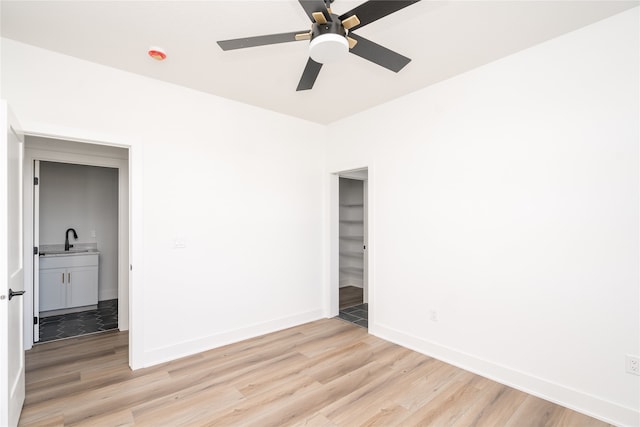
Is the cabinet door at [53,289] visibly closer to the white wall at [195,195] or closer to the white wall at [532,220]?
the white wall at [195,195]

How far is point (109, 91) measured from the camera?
8.96 feet

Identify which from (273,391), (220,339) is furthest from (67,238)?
(273,391)

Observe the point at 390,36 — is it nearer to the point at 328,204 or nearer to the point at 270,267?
the point at 328,204

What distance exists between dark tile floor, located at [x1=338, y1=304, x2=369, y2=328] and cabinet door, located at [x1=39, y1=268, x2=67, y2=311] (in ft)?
13.1

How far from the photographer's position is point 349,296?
5477mm

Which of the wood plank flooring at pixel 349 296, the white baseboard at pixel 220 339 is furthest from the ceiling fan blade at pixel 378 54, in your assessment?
the wood plank flooring at pixel 349 296

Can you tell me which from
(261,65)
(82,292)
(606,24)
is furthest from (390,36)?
(82,292)

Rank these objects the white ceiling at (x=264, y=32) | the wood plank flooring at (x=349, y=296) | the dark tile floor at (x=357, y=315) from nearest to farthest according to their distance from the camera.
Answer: the white ceiling at (x=264, y=32) < the dark tile floor at (x=357, y=315) < the wood plank flooring at (x=349, y=296)

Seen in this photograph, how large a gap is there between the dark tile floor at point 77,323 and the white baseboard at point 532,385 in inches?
148

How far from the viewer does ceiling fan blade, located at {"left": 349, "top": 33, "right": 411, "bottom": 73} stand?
1812 millimetres

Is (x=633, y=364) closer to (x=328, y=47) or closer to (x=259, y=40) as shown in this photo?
(x=328, y=47)

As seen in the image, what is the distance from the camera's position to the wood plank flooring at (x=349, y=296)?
4977mm

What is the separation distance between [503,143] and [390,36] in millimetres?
1303

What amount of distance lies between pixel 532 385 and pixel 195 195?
3430mm
